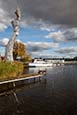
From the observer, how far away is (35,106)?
22.9m

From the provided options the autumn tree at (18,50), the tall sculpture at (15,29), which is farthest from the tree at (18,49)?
the tall sculpture at (15,29)

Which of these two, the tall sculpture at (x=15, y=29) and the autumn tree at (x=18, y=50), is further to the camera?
the autumn tree at (x=18, y=50)

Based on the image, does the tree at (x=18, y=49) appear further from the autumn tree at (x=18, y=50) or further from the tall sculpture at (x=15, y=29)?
the tall sculpture at (x=15, y=29)

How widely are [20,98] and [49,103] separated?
426cm

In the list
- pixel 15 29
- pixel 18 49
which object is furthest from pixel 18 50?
pixel 15 29

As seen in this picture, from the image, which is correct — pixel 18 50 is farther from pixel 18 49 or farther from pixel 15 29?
pixel 15 29

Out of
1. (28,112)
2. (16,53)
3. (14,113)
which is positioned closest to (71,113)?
(28,112)

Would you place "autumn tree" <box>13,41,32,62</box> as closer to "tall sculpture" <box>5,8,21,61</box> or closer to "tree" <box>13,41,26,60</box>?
"tree" <box>13,41,26,60</box>

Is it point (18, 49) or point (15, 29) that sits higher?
point (15, 29)

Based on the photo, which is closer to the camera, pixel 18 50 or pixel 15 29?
pixel 15 29

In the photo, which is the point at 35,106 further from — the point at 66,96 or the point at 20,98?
the point at 66,96

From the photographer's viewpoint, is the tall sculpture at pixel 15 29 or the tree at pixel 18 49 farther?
the tree at pixel 18 49

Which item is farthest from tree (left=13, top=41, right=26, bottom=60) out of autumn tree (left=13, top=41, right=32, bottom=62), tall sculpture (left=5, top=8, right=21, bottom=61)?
tall sculpture (left=5, top=8, right=21, bottom=61)

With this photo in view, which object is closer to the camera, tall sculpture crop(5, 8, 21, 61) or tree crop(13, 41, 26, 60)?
tall sculpture crop(5, 8, 21, 61)
